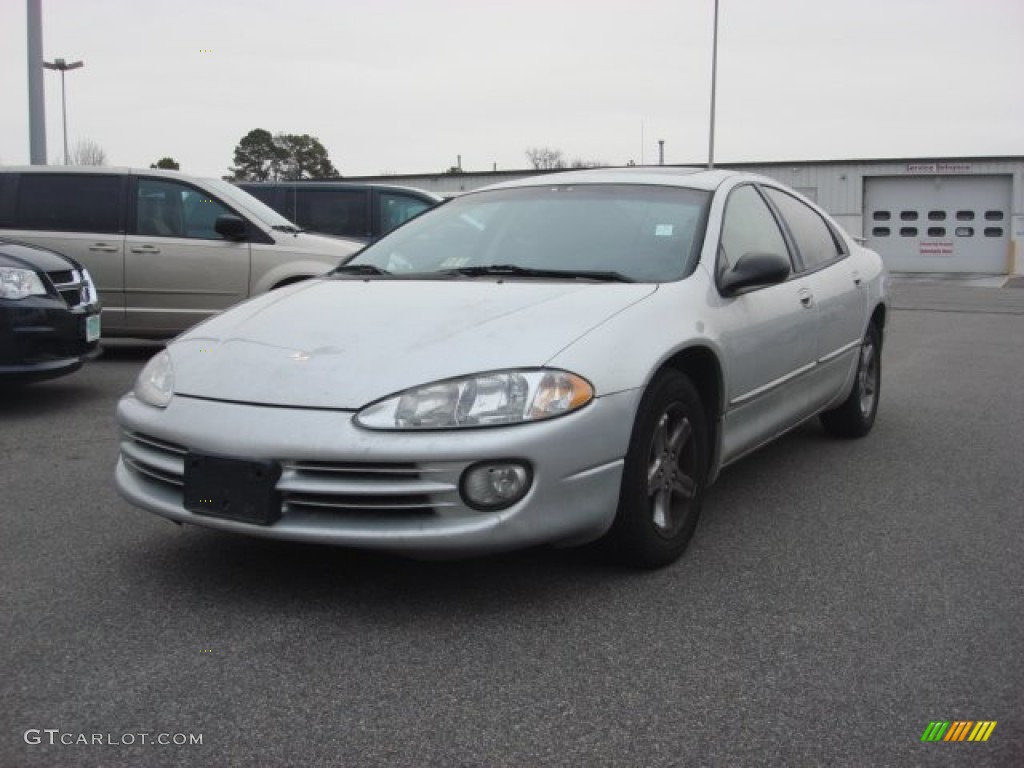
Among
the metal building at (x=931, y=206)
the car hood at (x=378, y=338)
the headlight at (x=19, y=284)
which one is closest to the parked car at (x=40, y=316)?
the headlight at (x=19, y=284)

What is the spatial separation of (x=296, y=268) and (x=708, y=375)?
549 centimetres

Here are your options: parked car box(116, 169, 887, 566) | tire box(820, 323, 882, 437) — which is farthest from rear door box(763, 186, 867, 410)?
parked car box(116, 169, 887, 566)

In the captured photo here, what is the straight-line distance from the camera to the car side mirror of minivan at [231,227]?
828cm

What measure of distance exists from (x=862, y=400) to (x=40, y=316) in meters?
4.85

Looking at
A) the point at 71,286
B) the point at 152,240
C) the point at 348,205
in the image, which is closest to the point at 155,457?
the point at 71,286

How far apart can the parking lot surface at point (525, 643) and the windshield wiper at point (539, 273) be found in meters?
1.00

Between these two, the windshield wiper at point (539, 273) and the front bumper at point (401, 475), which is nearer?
the front bumper at point (401, 475)

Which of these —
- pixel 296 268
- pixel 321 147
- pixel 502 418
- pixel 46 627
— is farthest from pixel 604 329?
pixel 321 147

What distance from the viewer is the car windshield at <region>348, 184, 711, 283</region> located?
3889 millimetres

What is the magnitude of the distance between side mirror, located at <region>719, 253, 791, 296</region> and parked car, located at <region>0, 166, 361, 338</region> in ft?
17.5

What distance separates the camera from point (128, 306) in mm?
8453

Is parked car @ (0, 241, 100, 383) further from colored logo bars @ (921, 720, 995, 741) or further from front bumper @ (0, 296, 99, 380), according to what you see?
colored logo bars @ (921, 720, 995, 741)

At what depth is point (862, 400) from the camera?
18.9 feet

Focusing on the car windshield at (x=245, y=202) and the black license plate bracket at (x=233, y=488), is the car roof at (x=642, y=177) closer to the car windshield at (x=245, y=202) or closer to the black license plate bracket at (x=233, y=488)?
the black license plate bracket at (x=233, y=488)
